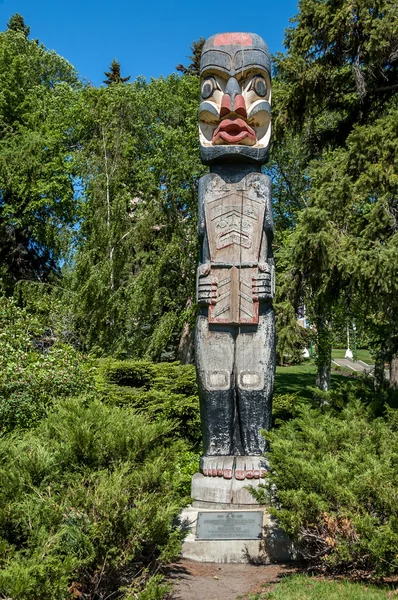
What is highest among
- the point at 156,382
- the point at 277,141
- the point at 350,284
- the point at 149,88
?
the point at 149,88

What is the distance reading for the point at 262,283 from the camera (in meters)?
6.77

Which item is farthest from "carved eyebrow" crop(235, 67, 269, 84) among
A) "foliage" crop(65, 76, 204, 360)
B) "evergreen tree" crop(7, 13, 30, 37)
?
"evergreen tree" crop(7, 13, 30, 37)

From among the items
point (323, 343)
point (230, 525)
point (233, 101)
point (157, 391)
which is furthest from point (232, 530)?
point (323, 343)

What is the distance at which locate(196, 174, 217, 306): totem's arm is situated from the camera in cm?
685

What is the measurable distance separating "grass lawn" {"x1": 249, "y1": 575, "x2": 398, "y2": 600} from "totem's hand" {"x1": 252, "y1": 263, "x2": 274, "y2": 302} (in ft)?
9.70

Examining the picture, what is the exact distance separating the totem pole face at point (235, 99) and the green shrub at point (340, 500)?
11.1 feet

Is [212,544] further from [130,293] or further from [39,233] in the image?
[39,233]

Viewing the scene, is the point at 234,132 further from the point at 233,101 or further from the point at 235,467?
the point at 235,467

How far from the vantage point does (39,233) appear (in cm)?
2334

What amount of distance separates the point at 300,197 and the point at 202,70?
1635cm

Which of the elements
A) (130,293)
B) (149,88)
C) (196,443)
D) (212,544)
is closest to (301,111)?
(130,293)

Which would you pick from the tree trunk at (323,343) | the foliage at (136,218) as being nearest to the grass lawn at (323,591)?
the foliage at (136,218)

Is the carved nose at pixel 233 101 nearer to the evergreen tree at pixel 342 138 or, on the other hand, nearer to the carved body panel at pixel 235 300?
the carved body panel at pixel 235 300

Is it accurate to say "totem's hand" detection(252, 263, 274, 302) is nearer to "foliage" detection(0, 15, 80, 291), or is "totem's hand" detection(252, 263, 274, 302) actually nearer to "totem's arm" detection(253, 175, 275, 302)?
"totem's arm" detection(253, 175, 275, 302)
